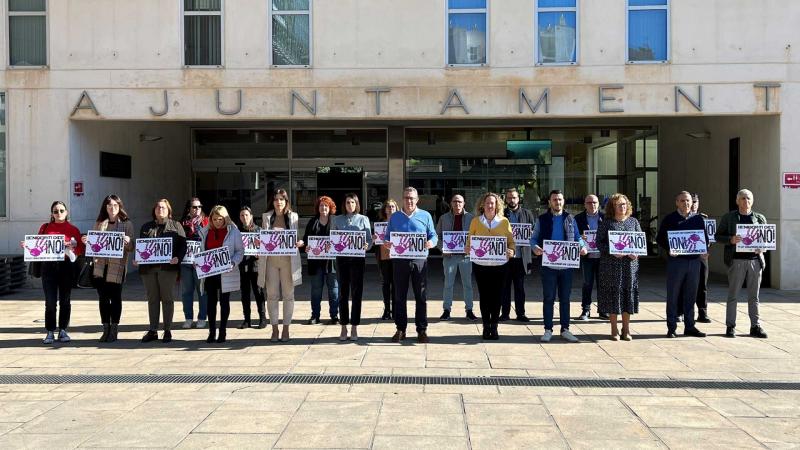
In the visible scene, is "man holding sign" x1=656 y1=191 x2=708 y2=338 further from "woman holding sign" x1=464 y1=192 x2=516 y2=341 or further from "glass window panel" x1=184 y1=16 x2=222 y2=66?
"glass window panel" x1=184 y1=16 x2=222 y2=66

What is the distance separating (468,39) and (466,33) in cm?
13

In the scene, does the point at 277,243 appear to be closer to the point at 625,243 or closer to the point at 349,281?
the point at 349,281

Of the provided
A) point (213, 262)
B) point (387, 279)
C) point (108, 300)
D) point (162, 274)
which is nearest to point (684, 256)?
point (387, 279)

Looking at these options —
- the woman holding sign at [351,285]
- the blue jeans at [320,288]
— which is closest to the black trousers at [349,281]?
the woman holding sign at [351,285]

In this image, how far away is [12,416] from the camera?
20.1ft

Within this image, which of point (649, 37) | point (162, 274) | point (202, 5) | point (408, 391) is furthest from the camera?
point (202, 5)

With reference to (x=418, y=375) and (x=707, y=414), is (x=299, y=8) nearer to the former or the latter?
(x=418, y=375)

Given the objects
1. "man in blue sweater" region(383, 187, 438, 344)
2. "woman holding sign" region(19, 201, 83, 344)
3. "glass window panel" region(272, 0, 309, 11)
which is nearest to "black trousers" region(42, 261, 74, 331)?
"woman holding sign" region(19, 201, 83, 344)

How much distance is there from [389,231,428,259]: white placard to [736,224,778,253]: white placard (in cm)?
428

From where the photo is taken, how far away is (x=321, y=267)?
10.4m

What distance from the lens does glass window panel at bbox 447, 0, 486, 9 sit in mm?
14742

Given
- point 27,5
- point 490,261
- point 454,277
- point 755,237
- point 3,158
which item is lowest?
point 454,277

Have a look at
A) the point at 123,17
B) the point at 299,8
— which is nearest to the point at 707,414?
the point at 299,8

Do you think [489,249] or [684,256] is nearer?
[489,249]
